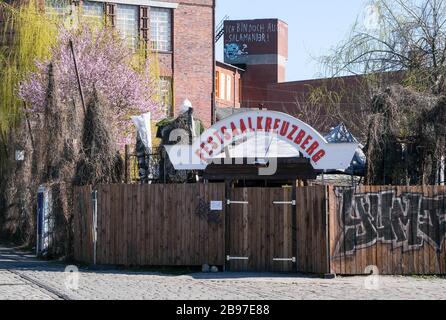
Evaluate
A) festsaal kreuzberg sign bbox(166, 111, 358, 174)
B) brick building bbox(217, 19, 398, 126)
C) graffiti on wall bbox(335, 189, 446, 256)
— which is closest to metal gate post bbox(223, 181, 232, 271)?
festsaal kreuzberg sign bbox(166, 111, 358, 174)

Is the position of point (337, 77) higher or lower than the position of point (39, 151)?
higher

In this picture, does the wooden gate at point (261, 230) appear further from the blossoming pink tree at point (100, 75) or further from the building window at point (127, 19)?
the building window at point (127, 19)

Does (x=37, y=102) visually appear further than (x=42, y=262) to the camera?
Yes

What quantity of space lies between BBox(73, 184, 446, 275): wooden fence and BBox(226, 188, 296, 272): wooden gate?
0.07 feet

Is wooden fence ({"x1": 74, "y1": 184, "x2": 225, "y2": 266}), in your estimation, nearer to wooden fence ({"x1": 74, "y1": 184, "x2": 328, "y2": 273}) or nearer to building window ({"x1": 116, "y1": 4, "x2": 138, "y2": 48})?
wooden fence ({"x1": 74, "y1": 184, "x2": 328, "y2": 273})

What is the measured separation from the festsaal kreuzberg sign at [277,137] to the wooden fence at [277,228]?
0.82 meters

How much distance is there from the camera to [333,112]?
30.0 metres

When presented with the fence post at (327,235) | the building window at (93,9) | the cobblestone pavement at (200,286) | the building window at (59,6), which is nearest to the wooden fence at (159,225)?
the cobblestone pavement at (200,286)

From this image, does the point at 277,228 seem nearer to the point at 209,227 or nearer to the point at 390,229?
the point at 209,227

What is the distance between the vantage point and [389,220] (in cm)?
1606

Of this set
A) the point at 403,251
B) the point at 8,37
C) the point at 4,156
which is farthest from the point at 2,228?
the point at 403,251

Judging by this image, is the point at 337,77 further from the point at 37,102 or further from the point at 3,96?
the point at 3,96

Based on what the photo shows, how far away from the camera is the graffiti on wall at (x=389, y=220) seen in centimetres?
1600
